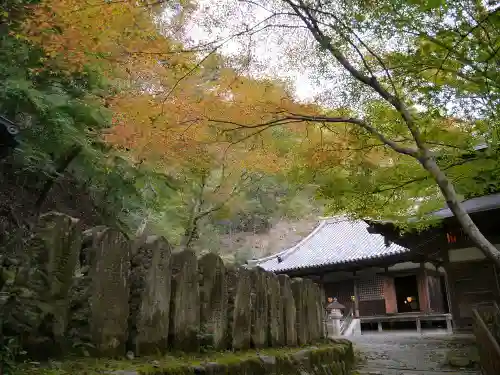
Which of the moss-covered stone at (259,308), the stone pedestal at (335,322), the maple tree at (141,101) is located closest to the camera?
the moss-covered stone at (259,308)

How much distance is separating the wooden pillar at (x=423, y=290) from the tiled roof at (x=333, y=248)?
6.84 ft

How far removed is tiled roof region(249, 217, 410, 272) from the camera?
2008 cm

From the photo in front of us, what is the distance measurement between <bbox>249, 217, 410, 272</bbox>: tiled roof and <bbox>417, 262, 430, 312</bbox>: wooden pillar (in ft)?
6.84

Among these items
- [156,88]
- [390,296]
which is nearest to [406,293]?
[390,296]

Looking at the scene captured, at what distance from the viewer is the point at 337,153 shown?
6750 millimetres

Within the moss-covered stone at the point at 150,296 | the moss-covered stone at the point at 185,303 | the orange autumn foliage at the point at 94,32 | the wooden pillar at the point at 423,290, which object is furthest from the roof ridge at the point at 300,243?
the moss-covered stone at the point at 150,296

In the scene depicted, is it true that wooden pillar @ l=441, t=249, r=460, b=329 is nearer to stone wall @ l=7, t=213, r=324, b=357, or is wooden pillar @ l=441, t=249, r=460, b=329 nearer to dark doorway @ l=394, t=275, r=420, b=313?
stone wall @ l=7, t=213, r=324, b=357

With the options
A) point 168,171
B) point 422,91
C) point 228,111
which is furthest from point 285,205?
point 422,91

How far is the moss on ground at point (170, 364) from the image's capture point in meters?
2.64

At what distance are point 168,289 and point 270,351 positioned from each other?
1.80m

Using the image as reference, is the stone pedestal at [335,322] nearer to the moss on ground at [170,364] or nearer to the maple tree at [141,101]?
the maple tree at [141,101]

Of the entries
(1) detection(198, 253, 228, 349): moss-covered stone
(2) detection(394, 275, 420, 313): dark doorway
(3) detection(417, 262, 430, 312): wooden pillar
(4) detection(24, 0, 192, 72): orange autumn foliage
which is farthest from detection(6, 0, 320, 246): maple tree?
(2) detection(394, 275, 420, 313): dark doorway

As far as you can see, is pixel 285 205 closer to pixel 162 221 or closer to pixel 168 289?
pixel 162 221

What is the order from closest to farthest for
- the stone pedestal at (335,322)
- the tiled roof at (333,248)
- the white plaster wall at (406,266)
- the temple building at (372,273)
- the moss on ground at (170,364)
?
1. the moss on ground at (170,364)
2. the stone pedestal at (335,322)
3. the temple building at (372,273)
4. the tiled roof at (333,248)
5. the white plaster wall at (406,266)
